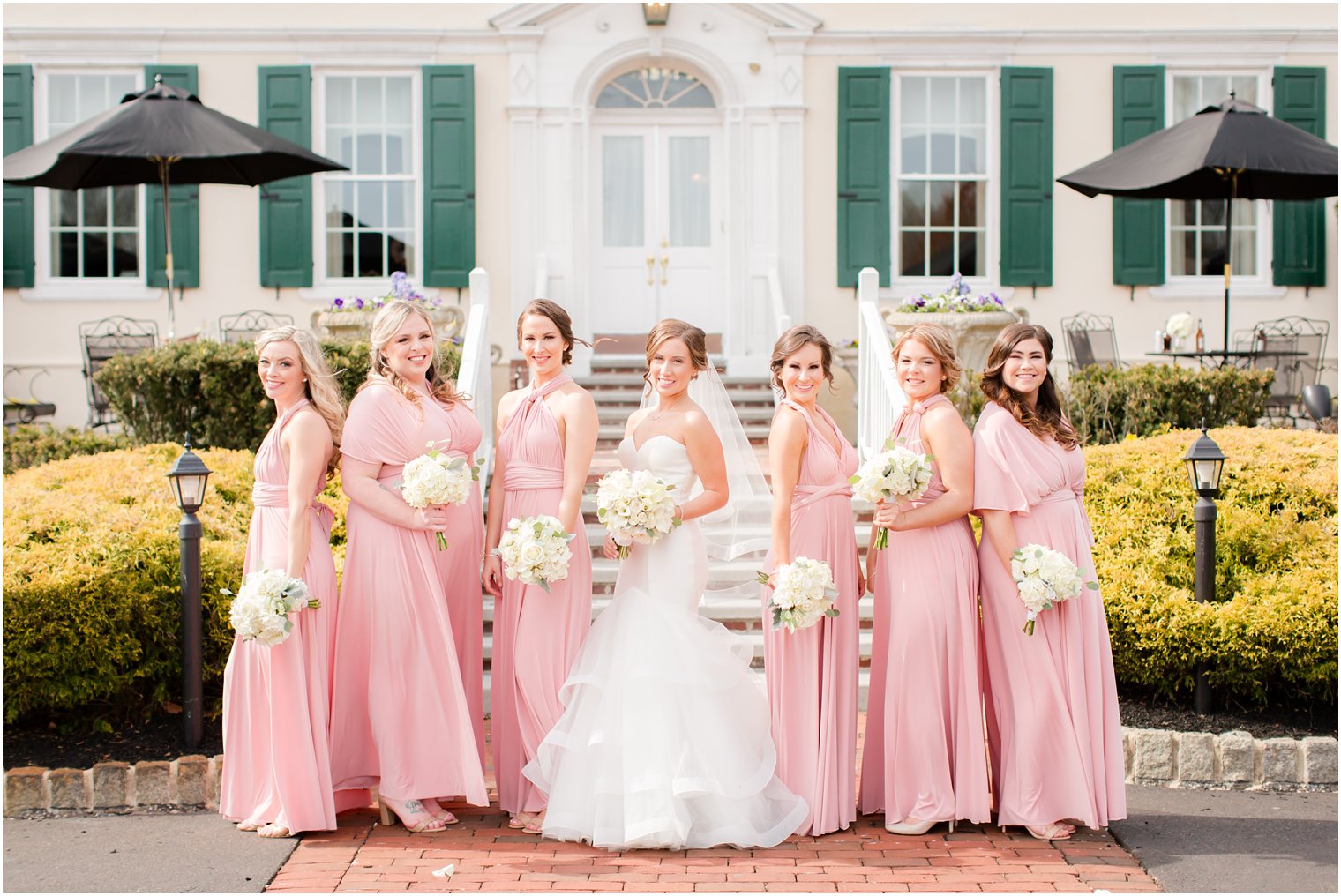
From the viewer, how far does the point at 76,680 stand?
5477 mm

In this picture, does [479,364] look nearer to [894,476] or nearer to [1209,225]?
[894,476]

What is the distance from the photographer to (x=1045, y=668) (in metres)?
4.62

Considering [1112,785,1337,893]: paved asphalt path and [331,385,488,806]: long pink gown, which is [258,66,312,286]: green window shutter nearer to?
[331,385,488,806]: long pink gown

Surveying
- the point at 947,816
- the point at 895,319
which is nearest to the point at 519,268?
the point at 895,319

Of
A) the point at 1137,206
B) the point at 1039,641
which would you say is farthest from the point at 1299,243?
the point at 1039,641

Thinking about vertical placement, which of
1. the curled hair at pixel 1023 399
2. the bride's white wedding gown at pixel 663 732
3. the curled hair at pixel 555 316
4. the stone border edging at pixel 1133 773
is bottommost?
the stone border edging at pixel 1133 773

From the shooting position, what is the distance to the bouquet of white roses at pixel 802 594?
4.54m

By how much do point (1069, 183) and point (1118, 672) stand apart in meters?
4.91

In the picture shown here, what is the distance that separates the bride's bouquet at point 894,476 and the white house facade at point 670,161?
7.16 m

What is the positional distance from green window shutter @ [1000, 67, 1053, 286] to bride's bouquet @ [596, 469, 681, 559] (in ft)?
27.2

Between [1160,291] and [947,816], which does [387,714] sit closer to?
[947,816]

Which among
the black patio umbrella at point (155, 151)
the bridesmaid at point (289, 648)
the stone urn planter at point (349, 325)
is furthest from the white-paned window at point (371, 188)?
the bridesmaid at point (289, 648)

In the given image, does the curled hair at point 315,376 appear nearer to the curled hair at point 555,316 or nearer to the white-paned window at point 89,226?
the curled hair at point 555,316

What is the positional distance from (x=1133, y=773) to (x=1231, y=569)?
1.33 m
